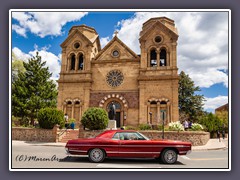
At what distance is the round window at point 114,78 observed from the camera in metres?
28.2

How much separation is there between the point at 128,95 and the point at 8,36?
20.4m

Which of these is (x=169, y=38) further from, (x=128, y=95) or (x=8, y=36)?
(x=8, y=36)

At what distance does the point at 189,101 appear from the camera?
39844mm

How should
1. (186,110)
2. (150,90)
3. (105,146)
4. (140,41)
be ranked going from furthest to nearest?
1. (186,110)
2. (140,41)
3. (150,90)
4. (105,146)

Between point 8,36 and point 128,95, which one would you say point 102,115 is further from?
point 8,36

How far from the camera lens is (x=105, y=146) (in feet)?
29.2

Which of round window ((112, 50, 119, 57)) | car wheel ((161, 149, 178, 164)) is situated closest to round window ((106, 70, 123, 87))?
round window ((112, 50, 119, 57))

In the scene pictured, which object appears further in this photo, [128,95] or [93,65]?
[93,65]

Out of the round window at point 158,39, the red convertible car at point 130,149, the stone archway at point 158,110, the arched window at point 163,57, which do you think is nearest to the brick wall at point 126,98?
the stone archway at point 158,110

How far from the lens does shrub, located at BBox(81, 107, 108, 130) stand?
19.0 meters
